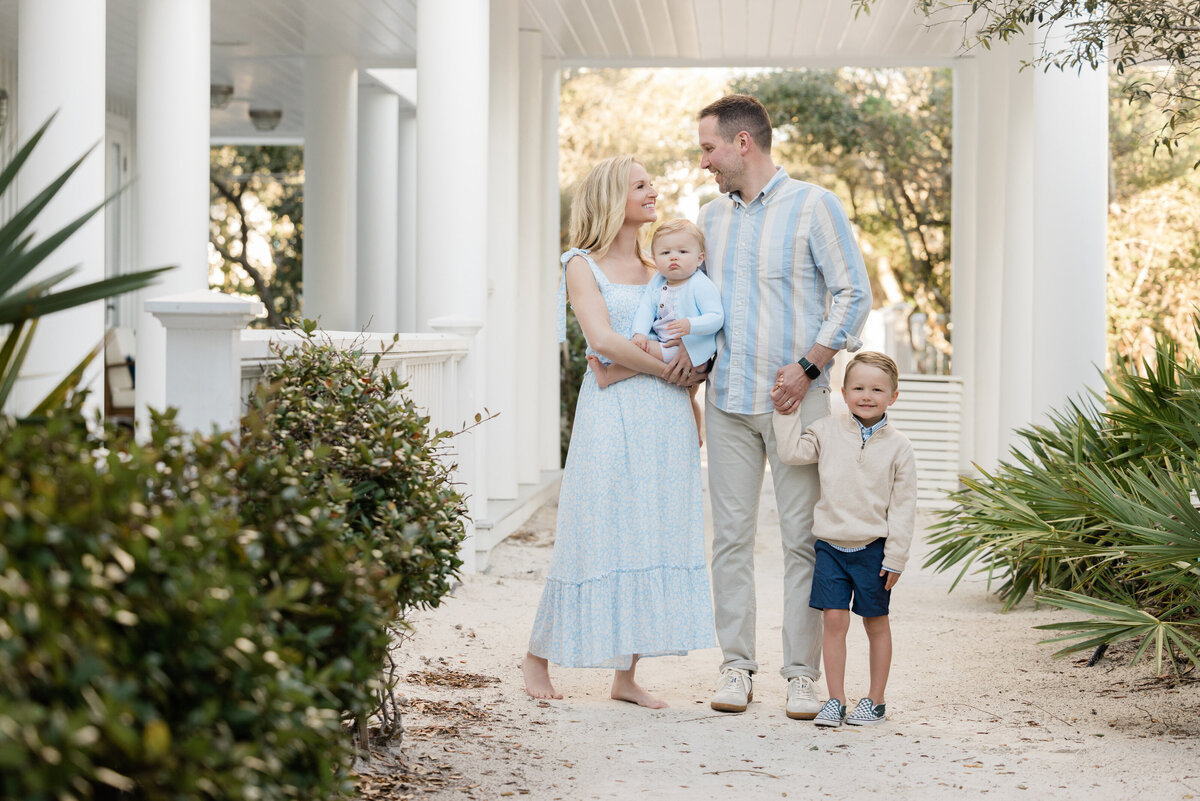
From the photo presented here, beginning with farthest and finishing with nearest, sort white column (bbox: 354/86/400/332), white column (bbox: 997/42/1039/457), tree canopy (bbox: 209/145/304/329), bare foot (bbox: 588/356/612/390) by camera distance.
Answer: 1. tree canopy (bbox: 209/145/304/329)
2. white column (bbox: 354/86/400/332)
3. white column (bbox: 997/42/1039/457)
4. bare foot (bbox: 588/356/612/390)

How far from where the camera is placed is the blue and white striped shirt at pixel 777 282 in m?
3.96

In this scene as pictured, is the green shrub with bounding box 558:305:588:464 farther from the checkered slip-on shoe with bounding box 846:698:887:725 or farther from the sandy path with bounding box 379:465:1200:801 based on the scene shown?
the checkered slip-on shoe with bounding box 846:698:887:725

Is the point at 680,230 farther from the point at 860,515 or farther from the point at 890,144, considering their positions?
the point at 890,144

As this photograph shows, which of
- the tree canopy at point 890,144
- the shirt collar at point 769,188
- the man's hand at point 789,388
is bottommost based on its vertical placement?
the man's hand at point 789,388

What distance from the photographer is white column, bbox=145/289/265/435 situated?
282cm

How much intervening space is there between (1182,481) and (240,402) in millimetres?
3173

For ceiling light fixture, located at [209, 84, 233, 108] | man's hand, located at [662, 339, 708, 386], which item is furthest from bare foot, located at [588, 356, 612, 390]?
ceiling light fixture, located at [209, 84, 233, 108]

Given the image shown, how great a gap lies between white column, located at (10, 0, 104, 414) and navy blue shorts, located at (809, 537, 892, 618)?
301 cm

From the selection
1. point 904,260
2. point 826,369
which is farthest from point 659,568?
point 904,260

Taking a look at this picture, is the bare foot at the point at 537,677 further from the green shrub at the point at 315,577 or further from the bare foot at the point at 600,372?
the green shrub at the point at 315,577

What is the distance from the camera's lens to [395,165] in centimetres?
1222

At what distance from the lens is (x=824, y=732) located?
3.77 metres

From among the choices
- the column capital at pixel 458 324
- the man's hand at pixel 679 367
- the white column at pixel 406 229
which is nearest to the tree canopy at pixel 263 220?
the white column at pixel 406 229

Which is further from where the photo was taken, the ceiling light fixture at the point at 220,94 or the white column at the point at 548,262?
the ceiling light fixture at the point at 220,94
